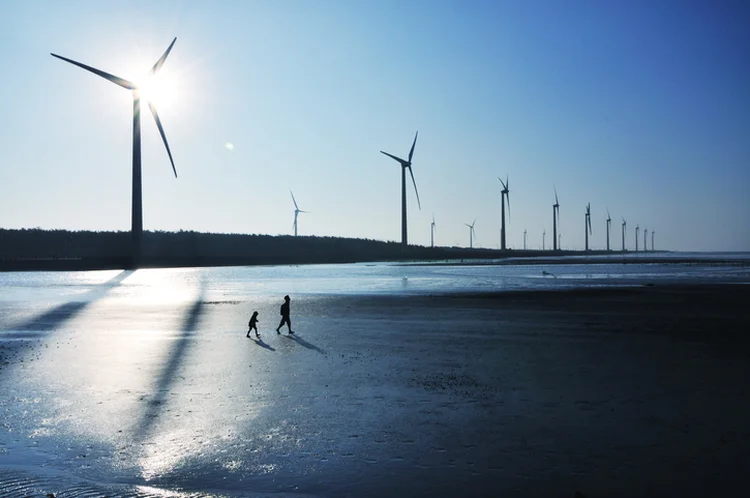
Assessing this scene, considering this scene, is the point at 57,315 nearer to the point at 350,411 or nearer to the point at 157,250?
the point at 350,411

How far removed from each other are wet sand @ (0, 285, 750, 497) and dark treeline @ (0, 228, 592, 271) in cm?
7319

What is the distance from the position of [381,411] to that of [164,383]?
5.43m

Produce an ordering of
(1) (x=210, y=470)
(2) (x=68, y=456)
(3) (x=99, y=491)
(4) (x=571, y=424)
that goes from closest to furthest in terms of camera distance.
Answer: (3) (x=99, y=491), (1) (x=210, y=470), (2) (x=68, y=456), (4) (x=571, y=424)

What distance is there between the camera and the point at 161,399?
12477 mm

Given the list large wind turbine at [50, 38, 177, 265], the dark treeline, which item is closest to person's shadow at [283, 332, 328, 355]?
large wind turbine at [50, 38, 177, 265]

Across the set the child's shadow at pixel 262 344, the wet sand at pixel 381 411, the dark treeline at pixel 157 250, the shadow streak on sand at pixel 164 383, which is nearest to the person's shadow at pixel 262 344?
the child's shadow at pixel 262 344

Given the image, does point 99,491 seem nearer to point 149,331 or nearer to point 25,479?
point 25,479

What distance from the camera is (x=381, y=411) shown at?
11508 millimetres

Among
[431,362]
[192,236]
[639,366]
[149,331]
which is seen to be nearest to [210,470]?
[431,362]

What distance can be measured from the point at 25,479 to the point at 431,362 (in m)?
10.2

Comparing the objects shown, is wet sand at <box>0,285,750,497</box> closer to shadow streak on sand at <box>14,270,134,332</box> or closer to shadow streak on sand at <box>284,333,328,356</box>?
shadow streak on sand at <box>284,333,328,356</box>

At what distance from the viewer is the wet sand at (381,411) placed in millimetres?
8156

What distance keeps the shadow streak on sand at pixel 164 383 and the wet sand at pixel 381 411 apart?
0.26ft

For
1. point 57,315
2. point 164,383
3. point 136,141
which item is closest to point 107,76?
point 136,141
